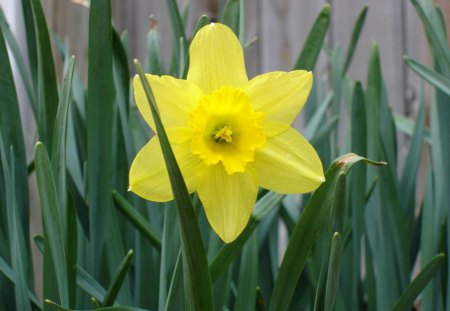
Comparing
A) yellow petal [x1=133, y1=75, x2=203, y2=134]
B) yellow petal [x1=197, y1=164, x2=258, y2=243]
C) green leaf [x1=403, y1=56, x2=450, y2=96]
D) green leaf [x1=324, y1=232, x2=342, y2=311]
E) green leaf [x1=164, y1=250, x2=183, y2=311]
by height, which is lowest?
green leaf [x1=164, y1=250, x2=183, y2=311]

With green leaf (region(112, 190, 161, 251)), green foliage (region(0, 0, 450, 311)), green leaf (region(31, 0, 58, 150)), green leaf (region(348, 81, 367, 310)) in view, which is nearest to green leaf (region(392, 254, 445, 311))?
green foliage (region(0, 0, 450, 311))

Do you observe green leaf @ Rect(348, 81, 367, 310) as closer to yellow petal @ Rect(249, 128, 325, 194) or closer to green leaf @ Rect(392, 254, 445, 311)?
green leaf @ Rect(392, 254, 445, 311)

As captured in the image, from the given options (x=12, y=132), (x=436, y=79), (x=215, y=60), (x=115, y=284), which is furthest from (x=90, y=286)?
(x=436, y=79)

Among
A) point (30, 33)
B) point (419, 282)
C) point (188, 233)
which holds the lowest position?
point (419, 282)

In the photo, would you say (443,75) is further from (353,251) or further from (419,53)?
(419,53)

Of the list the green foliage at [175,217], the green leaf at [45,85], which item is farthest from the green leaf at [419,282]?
the green leaf at [45,85]

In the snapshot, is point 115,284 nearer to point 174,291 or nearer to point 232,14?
point 174,291

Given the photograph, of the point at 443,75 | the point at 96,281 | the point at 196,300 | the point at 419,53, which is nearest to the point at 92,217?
the point at 96,281

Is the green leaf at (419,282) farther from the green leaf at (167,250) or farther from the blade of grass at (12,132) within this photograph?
the blade of grass at (12,132)
